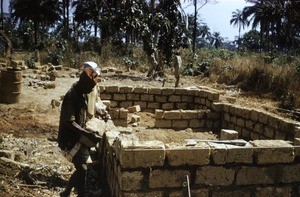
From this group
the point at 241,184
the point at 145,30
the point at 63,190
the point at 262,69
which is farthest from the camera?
the point at 145,30

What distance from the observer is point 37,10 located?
34.4 meters

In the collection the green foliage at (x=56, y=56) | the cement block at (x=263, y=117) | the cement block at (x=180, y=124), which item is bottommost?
the cement block at (x=180, y=124)

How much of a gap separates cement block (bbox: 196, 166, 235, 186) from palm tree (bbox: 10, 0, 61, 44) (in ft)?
107

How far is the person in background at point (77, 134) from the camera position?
3.89 metres

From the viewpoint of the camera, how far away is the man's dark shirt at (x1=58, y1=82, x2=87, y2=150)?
386 cm

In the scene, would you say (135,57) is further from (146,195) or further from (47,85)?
(146,195)

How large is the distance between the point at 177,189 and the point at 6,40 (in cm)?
830

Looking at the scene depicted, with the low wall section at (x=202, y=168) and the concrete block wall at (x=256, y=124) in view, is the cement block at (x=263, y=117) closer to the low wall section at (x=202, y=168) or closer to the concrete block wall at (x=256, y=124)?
the concrete block wall at (x=256, y=124)

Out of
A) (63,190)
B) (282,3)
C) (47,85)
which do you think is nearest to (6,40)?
(47,85)

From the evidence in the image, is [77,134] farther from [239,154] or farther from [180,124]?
[180,124]

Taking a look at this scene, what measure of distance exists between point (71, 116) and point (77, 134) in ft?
0.93

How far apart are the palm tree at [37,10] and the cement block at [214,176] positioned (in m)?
32.5

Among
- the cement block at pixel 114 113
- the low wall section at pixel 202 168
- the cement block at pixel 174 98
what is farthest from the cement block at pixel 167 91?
the low wall section at pixel 202 168

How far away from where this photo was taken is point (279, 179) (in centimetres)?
380
